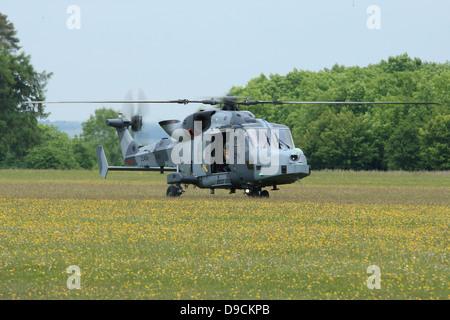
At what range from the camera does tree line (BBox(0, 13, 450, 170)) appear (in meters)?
87.1

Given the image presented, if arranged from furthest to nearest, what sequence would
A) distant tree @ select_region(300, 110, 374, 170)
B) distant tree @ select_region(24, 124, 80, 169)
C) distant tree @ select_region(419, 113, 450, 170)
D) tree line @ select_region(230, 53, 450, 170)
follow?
distant tree @ select_region(24, 124, 80, 169), distant tree @ select_region(300, 110, 374, 170), tree line @ select_region(230, 53, 450, 170), distant tree @ select_region(419, 113, 450, 170)

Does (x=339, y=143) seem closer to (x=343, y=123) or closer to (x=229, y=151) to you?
(x=343, y=123)

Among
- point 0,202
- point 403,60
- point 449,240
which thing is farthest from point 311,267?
point 403,60

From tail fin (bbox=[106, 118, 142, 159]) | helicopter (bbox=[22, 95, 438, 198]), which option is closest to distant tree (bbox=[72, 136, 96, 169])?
tail fin (bbox=[106, 118, 142, 159])

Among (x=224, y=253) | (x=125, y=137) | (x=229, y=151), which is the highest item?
(x=125, y=137)

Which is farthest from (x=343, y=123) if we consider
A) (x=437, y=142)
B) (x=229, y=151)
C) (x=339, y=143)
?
(x=229, y=151)

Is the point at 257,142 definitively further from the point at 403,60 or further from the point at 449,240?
the point at 403,60

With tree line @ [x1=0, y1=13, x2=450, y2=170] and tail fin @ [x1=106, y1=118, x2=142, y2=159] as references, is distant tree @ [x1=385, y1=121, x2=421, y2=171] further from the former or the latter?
tail fin @ [x1=106, y1=118, x2=142, y2=159]

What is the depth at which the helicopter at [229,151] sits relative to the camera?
94.4 feet

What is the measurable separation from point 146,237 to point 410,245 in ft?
19.3

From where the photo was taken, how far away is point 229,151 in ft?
99.2

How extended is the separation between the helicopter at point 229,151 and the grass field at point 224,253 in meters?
→ 3.65

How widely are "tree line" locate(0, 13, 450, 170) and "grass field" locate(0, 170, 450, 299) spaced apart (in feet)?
208

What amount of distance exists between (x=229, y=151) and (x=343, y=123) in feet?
216
